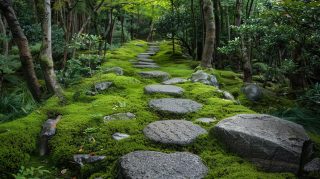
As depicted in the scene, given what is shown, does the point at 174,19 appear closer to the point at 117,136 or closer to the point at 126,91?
the point at 126,91

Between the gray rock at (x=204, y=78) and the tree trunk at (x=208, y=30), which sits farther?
the tree trunk at (x=208, y=30)

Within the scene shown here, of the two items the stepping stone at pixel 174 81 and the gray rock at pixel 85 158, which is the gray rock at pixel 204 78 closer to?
the stepping stone at pixel 174 81

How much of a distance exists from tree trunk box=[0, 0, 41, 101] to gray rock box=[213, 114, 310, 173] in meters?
4.24

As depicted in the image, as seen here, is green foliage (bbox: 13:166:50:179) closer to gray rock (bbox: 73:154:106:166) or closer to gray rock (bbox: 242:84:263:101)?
gray rock (bbox: 73:154:106:166)

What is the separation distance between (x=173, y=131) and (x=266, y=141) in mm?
1255

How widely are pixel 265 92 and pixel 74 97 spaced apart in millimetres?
5184

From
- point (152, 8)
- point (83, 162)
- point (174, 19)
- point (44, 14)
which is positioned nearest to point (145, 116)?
point (83, 162)

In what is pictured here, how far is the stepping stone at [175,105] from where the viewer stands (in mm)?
5402

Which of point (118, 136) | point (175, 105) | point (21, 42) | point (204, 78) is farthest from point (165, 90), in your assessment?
point (21, 42)

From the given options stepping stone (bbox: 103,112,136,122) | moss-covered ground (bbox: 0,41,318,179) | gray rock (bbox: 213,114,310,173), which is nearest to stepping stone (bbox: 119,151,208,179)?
moss-covered ground (bbox: 0,41,318,179)

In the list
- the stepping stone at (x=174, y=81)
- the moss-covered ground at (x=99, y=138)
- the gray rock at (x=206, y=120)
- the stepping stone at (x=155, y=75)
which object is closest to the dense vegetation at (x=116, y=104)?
the moss-covered ground at (x=99, y=138)

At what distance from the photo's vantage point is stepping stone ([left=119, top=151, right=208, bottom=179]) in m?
3.27

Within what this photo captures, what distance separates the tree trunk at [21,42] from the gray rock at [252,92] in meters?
5.12

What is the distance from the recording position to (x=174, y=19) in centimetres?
1352
